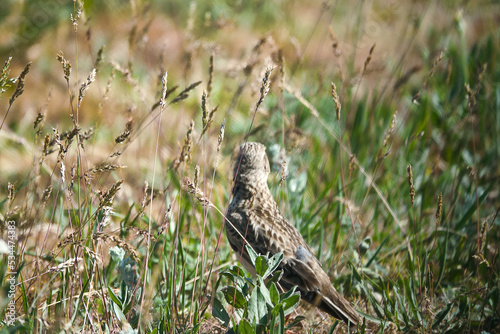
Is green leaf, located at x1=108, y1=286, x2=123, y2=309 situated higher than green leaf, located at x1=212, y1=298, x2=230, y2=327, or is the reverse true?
green leaf, located at x1=108, y1=286, x2=123, y2=309

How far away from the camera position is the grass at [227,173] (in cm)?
247

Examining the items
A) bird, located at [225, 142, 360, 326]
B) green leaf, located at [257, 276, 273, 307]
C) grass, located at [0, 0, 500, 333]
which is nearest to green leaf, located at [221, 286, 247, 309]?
grass, located at [0, 0, 500, 333]

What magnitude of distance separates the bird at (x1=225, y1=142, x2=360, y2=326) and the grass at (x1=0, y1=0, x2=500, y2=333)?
150mm

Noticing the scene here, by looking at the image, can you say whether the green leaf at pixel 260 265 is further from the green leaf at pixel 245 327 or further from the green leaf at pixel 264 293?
the green leaf at pixel 245 327

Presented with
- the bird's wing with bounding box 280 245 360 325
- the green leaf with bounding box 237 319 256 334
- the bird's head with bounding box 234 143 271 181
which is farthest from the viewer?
the bird's head with bounding box 234 143 271 181

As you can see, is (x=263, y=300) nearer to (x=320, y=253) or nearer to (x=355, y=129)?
(x=320, y=253)

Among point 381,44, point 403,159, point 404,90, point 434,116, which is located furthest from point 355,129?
point 381,44

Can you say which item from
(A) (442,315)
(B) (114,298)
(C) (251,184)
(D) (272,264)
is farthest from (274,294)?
(C) (251,184)

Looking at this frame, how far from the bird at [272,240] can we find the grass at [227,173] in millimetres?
150

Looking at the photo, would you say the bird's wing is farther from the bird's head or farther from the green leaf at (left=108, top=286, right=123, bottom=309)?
the green leaf at (left=108, top=286, right=123, bottom=309)

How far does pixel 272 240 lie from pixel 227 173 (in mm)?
1342

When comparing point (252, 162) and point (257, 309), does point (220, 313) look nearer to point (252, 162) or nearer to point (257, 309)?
point (257, 309)

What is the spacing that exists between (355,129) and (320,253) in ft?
5.43

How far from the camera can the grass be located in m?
2.47
